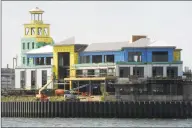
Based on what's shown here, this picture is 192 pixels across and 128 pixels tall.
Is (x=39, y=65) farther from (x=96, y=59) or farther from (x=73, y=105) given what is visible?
(x=73, y=105)

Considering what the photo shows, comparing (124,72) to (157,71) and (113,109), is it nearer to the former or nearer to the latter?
(157,71)

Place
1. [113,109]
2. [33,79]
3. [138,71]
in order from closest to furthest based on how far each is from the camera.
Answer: [113,109] < [138,71] < [33,79]

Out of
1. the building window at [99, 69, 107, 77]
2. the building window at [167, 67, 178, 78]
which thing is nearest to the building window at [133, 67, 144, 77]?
the building window at [167, 67, 178, 78]

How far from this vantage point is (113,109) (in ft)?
382

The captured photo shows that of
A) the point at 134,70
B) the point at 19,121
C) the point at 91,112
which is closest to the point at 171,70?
the point at 134,70

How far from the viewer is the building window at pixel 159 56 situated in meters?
127

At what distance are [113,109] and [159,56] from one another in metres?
13.5

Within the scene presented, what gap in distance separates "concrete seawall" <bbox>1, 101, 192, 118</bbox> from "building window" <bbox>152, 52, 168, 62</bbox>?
38.0 feet

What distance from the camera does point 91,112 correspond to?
117 meters

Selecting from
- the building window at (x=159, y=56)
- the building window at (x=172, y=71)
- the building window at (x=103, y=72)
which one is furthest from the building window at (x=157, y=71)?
the building window at (x=103, y=72)

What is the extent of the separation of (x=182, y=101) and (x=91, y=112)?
9963mm

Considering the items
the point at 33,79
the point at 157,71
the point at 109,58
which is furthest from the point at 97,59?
the point at 33,79

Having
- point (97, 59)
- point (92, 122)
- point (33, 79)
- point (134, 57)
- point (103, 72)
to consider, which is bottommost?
point (92, 122)

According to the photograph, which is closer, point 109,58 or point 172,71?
point 172,71
